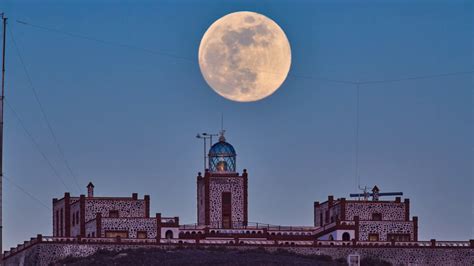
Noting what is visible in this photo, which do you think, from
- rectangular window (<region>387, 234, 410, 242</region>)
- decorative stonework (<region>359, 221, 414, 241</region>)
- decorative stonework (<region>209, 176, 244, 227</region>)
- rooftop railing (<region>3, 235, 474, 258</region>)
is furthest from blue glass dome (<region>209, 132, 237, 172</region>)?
rectangular window (<region>387, 234, 410, 242</region>)

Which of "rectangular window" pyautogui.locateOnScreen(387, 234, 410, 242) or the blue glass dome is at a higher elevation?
the blue glass dome

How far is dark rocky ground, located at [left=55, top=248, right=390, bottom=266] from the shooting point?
13375 centimetres

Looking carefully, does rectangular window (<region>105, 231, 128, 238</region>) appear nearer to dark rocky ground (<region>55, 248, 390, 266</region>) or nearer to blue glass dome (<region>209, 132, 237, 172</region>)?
dark rocky ground (<region>55, 248, 390, 266</region>)

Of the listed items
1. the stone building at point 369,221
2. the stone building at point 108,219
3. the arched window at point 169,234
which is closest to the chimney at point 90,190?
the stone building at point 108,219

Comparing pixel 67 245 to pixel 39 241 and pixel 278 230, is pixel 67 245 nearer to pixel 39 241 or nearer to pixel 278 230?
pixel 39 241

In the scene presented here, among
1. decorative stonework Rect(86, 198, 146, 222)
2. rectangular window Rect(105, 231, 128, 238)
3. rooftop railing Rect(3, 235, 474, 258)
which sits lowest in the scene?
rooftop railing Rect(3, 235, 474, 258)

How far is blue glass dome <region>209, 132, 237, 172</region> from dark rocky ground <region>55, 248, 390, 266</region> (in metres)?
11.9

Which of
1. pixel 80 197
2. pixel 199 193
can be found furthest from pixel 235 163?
pixel 80 197

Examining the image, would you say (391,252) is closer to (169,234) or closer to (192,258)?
(192,258)

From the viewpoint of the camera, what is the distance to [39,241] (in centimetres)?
13588

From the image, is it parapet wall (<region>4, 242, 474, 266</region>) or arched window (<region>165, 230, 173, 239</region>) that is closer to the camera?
parapet wall (<region>4, 242, 474, 266</region>)

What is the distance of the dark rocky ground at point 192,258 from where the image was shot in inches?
5266

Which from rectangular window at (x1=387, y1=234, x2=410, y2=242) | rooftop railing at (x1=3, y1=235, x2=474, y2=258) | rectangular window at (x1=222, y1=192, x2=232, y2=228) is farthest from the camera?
rectangular window at (x1=222, y1=192, x2=232, y2=228)

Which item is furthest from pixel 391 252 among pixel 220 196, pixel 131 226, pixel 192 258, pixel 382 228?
pixel 131 226
